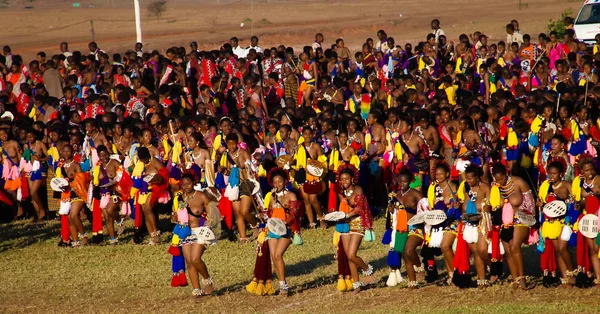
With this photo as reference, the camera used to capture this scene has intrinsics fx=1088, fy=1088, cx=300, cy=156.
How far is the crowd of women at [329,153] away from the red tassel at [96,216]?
0.14 feet

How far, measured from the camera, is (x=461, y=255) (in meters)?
13.0

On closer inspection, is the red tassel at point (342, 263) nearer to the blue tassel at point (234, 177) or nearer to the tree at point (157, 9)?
the blue tassel at point (234, 177)

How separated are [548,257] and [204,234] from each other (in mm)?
4196

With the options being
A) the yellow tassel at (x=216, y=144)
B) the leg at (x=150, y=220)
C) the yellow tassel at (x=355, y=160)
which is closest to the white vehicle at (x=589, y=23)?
the yellow tassel at (x=355, y=160)

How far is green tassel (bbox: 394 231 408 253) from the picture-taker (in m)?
13.3

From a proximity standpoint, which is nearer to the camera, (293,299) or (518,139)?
(293,299)

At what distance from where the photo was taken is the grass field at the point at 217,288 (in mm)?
12594

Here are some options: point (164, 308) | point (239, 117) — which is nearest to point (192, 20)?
point (239, 117)

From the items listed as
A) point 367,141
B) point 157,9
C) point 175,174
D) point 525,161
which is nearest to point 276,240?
point 175,174

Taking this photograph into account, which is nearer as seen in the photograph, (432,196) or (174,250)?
(432,196)

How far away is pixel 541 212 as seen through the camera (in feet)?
42.6

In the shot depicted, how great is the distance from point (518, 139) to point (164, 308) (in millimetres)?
7219

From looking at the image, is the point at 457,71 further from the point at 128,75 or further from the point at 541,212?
the point at 541,212

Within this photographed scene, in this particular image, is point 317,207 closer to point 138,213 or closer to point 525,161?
point 138,213
